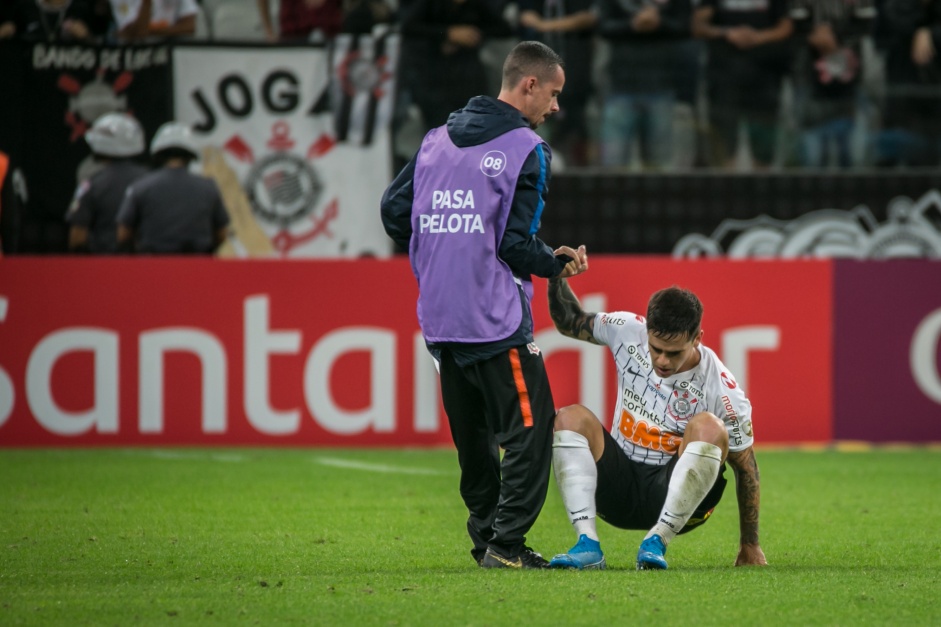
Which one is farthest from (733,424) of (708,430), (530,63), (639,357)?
(530,63)

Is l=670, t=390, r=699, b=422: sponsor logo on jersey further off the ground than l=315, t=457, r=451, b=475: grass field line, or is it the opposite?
l=670, t=390, r=699, b=422: sponsor logo on jersey

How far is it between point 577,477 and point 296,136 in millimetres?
7628

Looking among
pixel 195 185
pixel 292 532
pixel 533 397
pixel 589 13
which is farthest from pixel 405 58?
pixel 533 397

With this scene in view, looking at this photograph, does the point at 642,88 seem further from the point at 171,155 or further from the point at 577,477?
the point at 577,477

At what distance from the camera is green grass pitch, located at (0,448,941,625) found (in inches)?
184

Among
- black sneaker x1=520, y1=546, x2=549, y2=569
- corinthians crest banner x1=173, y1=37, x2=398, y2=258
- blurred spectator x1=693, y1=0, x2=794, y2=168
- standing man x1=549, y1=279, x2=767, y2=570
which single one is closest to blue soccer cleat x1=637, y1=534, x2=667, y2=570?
standing man x1=549, y1=279, x2=767, y2=570

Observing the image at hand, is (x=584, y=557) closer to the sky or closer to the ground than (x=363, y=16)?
closer to the ground

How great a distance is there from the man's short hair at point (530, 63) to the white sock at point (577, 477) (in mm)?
1310

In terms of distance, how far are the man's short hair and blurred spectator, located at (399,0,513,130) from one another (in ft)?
23.2

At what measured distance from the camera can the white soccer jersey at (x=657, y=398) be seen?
5730mm

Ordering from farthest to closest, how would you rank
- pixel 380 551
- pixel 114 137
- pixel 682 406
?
pixel 114 137 < pixel 380 551 < pixel 682 406

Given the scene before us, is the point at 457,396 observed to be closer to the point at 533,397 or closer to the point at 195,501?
the point at 533,397

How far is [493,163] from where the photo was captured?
5469mm

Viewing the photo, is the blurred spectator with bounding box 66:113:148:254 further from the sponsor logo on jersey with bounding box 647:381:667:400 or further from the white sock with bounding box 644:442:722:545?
the white sock with bounding box 644:442:722:545
